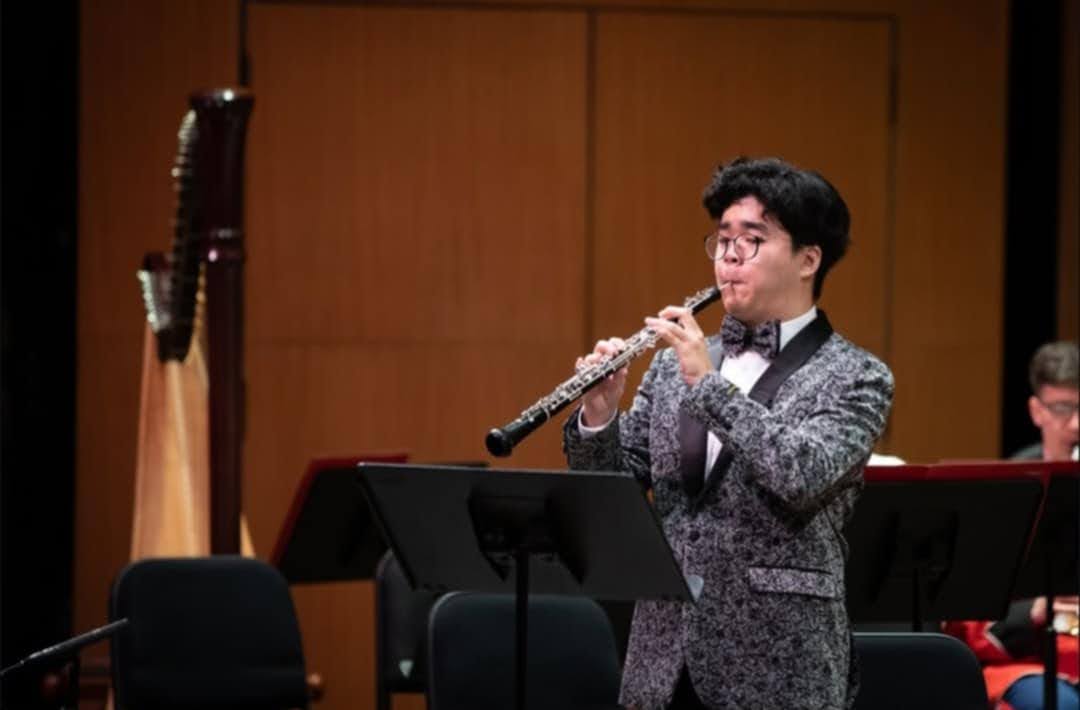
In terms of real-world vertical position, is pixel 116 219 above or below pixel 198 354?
above

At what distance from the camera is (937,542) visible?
358 cm

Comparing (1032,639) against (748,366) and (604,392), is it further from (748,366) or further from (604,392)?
(604,392)

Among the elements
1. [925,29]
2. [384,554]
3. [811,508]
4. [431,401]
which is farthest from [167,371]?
[925,29]

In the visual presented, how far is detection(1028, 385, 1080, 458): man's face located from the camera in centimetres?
498

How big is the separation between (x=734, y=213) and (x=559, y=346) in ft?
11.4

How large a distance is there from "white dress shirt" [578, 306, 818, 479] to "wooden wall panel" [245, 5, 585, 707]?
337 cm

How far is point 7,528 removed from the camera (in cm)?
545

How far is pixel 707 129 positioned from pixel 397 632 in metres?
2.26

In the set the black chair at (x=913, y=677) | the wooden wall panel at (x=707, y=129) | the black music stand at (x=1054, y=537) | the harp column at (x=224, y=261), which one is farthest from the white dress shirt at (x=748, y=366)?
the wooden wall panel at (x=707, y=129)

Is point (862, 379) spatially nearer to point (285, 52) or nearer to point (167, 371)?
point (167, 371)

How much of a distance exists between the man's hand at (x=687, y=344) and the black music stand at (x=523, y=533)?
6.8 inches

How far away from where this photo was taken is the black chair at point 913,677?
124 inches

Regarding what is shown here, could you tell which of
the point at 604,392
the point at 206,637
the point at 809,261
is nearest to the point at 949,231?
the point at 206,637

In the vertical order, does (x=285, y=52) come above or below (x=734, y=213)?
above
